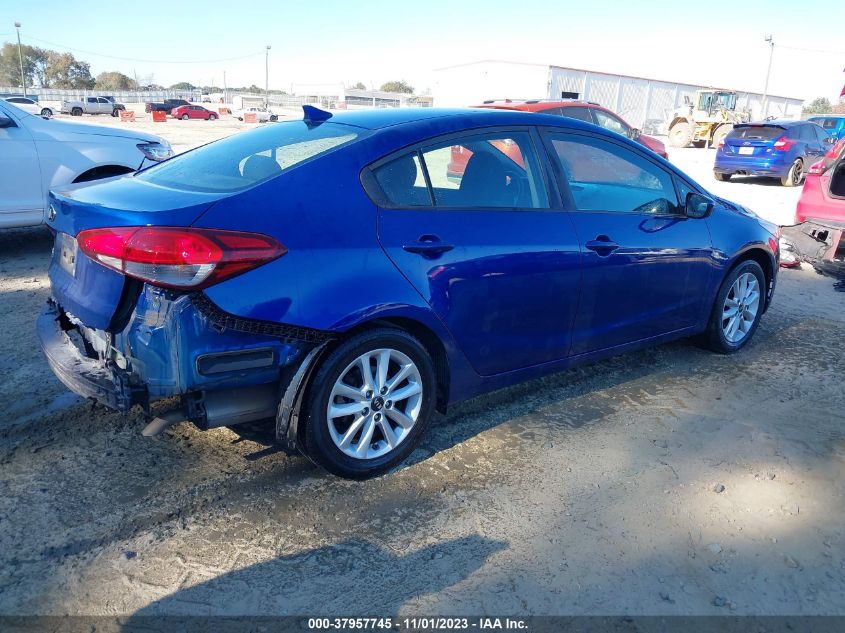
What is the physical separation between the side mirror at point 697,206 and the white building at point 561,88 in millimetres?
41858

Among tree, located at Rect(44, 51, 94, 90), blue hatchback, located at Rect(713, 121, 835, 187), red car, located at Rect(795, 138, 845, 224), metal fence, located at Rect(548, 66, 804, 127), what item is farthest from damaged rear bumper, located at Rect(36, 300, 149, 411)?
tree, located at Rect(44, 51, 94, 90)

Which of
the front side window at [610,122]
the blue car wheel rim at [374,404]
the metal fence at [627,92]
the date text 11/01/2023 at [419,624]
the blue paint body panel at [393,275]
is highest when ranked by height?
the metal fence at [627,92]

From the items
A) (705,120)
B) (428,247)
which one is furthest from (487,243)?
(705,120)

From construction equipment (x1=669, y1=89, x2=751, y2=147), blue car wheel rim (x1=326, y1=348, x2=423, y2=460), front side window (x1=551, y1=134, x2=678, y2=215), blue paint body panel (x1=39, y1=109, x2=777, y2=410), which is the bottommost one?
blue car wheel rim (x1=326, y1=348, x2=423, y2=460)

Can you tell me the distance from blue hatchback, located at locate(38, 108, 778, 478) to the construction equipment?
2618cm

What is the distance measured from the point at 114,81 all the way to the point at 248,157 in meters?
123

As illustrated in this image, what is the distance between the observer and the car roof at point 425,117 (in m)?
3.39

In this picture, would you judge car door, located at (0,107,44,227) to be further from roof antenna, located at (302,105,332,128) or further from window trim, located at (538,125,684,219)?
window trim, located at (538,125,684,219)

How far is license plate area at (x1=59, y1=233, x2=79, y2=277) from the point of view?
2.97 metres

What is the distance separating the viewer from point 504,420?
3824 millimetres

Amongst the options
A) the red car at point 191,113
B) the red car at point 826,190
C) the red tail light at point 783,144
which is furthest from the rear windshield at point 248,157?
the red car at point 191,113

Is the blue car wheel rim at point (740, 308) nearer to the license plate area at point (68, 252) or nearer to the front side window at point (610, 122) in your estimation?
the license plate area at point (68, 252)

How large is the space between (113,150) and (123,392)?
16.6 feet

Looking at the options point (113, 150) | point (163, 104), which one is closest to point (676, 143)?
point (113, 150)
